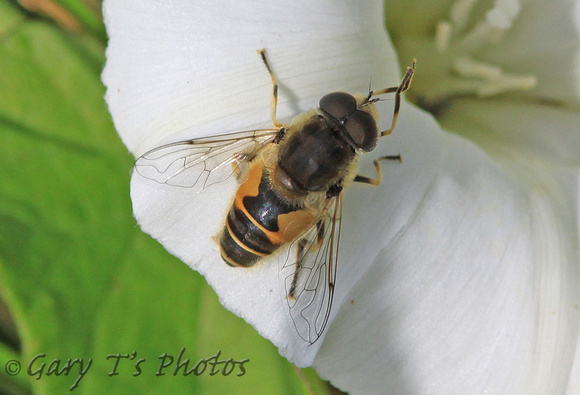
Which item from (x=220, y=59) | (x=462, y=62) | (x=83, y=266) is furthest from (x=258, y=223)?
(x=462, y=62)

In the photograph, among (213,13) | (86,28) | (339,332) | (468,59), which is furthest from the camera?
(86,28)

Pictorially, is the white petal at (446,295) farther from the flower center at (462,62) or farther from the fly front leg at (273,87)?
the flower center at (462,62)

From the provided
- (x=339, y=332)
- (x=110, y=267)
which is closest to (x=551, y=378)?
(x=339, y=332)

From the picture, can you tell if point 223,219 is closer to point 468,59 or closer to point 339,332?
point 339,332

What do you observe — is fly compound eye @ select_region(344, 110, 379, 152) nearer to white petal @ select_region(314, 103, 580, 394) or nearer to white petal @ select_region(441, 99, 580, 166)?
white petal @ select_region(314, 103, 580, 394)

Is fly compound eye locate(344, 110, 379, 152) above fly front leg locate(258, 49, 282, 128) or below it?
below

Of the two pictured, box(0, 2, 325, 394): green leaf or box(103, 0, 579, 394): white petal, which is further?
box(0, 2, 325, 394): green leaf

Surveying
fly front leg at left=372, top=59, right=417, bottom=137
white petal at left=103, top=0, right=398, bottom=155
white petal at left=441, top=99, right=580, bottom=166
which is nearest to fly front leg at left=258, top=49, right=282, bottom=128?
white petal at left=103, top=0, right=398, bottom=155
